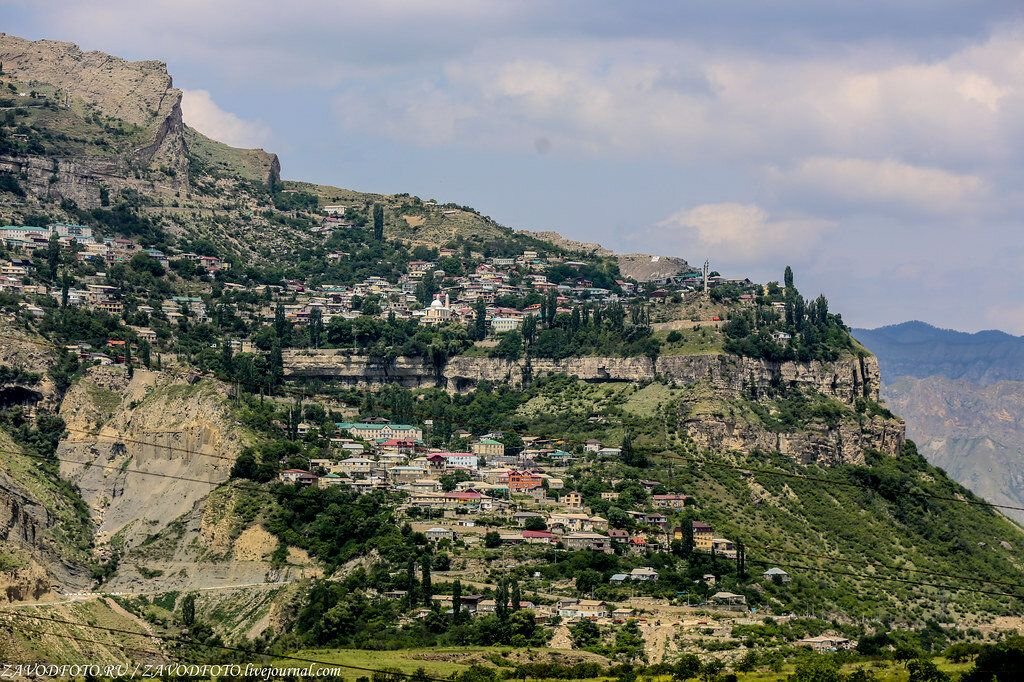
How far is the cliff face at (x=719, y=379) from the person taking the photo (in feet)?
376

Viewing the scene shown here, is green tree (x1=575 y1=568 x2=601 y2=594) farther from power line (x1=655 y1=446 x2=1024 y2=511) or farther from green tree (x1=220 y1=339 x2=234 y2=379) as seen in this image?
green tree (x1=220 y1=339 x2=234 y2=379)

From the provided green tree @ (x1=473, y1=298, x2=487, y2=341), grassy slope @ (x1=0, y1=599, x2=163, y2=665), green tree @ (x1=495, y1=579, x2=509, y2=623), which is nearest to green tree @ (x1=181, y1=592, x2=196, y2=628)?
grassy slope @ (x1=0, y1=599, x2=163, y2=665)

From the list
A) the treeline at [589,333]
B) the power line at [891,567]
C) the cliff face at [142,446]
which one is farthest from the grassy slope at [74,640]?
the treeline at [589,333]

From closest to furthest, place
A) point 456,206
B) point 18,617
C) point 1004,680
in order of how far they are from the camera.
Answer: point 1004,680
point 18,617
point 456,206

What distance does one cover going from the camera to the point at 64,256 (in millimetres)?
133750

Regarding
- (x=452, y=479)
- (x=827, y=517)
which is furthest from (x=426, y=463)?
(x=827, y=517)

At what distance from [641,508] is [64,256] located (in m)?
50.9

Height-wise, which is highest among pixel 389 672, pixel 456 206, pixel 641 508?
pixel 456 206

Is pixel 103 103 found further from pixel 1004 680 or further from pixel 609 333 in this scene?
pixel 1004 680

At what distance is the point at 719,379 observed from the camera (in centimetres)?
11894

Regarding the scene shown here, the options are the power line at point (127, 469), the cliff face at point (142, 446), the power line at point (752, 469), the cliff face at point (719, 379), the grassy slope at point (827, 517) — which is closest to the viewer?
the grassy slope at point (827, 517)

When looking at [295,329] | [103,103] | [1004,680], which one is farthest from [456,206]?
[1004,680]

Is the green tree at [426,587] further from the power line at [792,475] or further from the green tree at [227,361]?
the green tree at [227,361]

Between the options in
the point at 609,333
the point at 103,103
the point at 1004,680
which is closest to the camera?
the point at 1004,680
